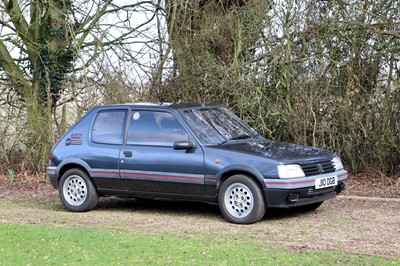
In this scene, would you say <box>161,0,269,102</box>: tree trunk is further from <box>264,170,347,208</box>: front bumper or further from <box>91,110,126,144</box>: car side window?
<box>264,170,347,208</box>: front bumper

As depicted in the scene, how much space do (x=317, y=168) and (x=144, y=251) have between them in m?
3.39

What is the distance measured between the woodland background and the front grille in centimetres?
460

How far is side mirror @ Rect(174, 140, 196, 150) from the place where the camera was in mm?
11172

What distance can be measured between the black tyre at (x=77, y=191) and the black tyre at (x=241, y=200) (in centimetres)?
240

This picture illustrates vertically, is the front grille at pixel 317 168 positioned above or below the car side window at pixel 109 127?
below

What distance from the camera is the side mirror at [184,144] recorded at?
1117 centimetres

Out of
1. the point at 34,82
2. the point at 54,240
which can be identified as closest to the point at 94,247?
the point at 54,240

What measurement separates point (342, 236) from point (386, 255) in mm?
1298

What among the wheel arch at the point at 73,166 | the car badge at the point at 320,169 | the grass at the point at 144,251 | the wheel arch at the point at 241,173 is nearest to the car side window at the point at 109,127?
the wheel arch at the point at 73,166

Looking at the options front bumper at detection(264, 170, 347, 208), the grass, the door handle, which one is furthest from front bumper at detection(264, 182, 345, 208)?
the door handle

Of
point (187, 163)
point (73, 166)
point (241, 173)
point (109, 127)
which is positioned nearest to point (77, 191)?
point (73, 166)

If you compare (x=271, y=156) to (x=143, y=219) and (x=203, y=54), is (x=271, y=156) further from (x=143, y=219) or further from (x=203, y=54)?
(x=203, y=54)

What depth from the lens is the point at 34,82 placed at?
756 inches

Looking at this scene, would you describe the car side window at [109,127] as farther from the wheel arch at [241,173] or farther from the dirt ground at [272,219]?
the wheel arch at [241,173]
